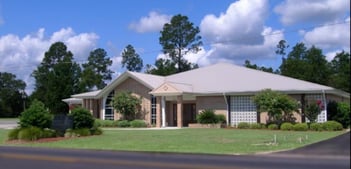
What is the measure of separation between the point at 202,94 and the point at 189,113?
3.62 m

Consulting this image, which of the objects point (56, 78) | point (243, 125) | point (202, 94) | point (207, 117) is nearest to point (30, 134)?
point (207, 117)

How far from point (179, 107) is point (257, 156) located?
957 inches

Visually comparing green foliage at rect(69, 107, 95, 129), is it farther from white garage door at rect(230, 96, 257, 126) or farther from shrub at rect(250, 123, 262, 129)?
white garage door at rect(230, 96, 257, 126)

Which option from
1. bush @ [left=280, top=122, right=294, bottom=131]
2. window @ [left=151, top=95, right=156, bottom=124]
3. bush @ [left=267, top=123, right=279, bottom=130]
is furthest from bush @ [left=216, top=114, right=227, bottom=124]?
window @ [left=151, top=95, right=156, bottom=124]

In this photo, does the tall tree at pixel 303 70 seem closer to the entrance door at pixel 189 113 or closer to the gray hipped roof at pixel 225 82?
the gray hipped roof at pixel 225 82

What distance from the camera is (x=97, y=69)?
8275cm

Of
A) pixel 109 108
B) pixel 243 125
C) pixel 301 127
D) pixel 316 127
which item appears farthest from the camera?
pixel 109 108

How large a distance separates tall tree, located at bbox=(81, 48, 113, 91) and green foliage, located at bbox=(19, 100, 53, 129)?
166ft

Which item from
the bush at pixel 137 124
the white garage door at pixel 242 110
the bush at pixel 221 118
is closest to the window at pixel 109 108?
the bush at pixel 137 124

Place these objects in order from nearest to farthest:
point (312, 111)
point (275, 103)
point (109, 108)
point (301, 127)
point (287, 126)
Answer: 1. point (301, 127)
2. point (287, 126)
3. point (275, 103)
4. point (312, 111)
5. point (109, 108)

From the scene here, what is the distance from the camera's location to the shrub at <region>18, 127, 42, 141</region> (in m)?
26.5

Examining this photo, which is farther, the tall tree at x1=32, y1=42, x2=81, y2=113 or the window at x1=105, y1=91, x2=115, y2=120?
the tall tree at x1=32, y1=42, x2=81, y2=113

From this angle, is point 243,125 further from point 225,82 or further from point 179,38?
point 179,38

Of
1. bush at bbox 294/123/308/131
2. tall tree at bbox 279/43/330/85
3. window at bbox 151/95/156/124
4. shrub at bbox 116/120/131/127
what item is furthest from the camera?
tall tree at bbox 279/43/330/85
